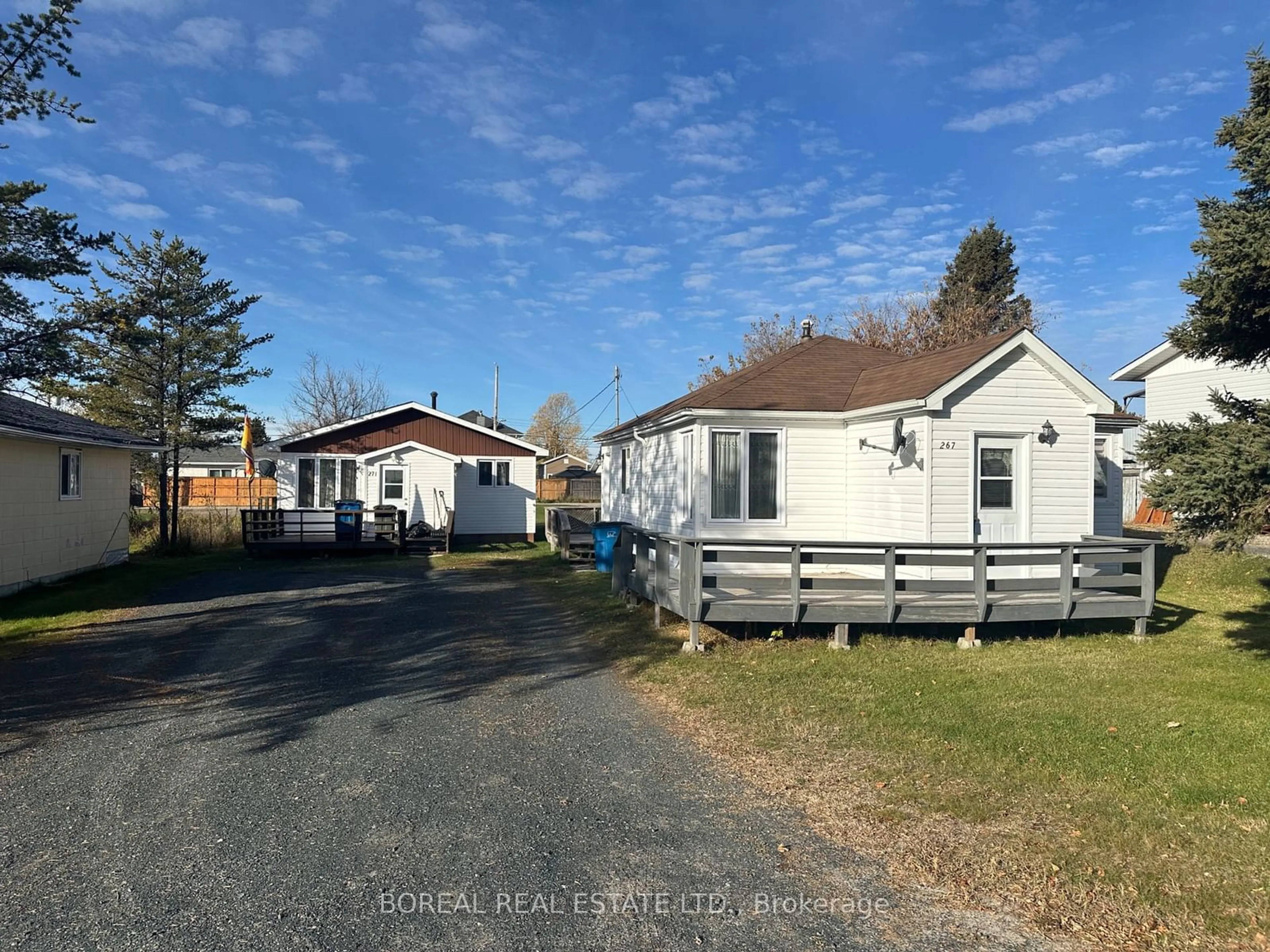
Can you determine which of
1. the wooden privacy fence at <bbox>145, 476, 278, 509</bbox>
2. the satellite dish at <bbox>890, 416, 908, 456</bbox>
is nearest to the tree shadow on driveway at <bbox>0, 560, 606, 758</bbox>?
the satellite dish at <bbox>890, 416, 908, 456</bbox>

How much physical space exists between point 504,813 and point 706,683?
3.39m

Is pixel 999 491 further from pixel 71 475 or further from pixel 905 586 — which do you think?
pixel 71 475

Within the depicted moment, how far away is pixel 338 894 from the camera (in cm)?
370

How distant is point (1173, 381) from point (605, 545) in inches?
607

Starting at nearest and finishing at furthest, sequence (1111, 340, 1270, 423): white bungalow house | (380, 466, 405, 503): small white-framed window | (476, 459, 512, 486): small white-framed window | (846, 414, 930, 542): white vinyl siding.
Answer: (846, 414, 930, 542): white vinyl siding
(1111, 340, 1270, 423): white bungalow house
(380, 466, 405, 503): small white-framed window
(476, 459, 512, 486): small white-framed window

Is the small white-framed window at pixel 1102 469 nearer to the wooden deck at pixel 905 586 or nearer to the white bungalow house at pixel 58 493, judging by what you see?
the wooden deck at pixel 905 586

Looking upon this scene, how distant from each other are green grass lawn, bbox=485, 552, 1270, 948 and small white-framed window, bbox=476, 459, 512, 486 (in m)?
15.5

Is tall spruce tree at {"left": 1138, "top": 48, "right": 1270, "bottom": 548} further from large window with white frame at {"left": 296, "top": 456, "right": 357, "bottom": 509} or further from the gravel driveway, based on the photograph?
large window with white frame at {"left": 296, "top": 456, "right": 357, "bottom": 509}

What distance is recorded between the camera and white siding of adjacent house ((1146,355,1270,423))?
54.5ft

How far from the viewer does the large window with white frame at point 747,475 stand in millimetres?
12648

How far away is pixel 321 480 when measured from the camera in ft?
77.4

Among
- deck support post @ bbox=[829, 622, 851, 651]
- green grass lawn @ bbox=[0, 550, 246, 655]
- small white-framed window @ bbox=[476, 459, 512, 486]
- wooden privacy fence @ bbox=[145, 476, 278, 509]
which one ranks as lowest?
green grass lawn @ bbox=[0, 550, 246, 655]

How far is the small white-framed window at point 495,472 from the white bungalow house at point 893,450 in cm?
984

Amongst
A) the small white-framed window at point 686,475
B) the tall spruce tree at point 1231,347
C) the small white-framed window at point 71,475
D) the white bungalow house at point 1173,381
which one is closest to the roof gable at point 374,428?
the small white-framed window at point 71,475
